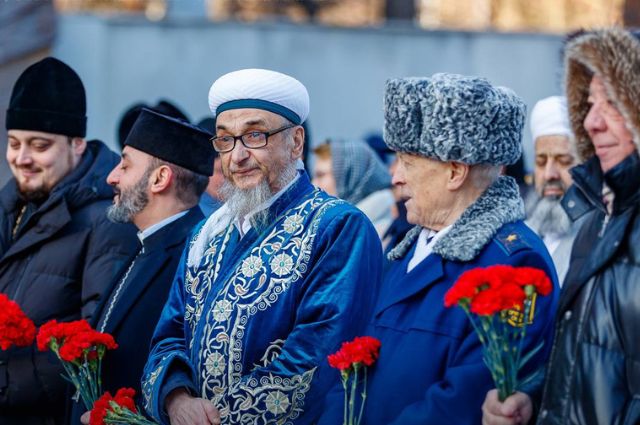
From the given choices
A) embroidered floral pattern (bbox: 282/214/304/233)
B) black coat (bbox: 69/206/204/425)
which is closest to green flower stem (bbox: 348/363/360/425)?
embroidered floral pattern (bbox: 282/214/304/233)

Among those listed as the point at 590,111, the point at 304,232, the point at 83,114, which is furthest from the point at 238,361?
the point at 83,114

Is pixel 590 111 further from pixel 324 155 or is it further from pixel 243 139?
pixel 324 155

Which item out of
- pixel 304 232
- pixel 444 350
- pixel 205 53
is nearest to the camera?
pixel 444 350

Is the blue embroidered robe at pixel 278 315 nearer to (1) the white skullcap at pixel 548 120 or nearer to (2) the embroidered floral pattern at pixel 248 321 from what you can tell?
(2) the embroidered floral pattern at pixel 248 321

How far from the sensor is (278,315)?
4605 mm

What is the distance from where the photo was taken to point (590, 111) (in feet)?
12.6

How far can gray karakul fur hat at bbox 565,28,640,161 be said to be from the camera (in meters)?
3.65

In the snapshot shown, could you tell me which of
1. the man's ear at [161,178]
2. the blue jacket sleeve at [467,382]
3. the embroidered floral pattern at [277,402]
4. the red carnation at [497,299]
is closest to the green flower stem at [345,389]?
the blue jacket sleeve at [467,382]

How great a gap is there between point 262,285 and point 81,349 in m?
0.75

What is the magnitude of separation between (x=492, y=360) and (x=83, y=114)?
3.53m

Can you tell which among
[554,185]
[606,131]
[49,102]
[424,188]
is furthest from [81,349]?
[554,185]

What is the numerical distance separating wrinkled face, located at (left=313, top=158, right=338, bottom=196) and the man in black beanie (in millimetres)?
1600

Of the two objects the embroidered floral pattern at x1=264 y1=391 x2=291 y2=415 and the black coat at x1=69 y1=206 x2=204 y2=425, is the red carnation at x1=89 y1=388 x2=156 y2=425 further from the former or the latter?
the black coat at x1=69 y1=206 x2=204 y2=425

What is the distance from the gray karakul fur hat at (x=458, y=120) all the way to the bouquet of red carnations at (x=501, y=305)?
0.66 meters
